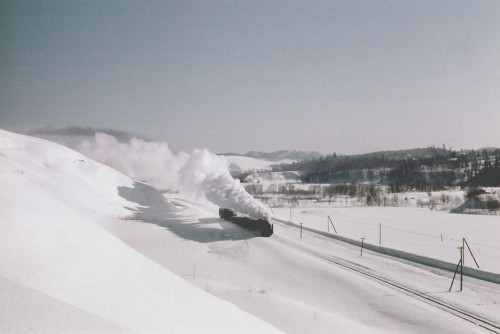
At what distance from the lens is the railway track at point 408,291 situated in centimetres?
1302

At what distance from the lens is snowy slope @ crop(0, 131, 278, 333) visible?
5832 mm

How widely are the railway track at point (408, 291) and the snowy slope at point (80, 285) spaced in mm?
9604

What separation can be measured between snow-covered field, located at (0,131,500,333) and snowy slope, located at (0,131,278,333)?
27 mm

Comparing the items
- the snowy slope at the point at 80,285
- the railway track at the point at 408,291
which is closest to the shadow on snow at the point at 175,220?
the railway track at the point at 408,291

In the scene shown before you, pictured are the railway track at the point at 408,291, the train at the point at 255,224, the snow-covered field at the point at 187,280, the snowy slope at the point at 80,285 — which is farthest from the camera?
the train at the point at 255,224

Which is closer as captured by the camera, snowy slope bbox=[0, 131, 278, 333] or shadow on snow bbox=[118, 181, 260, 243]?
snowy slope bbox=[0, 131, 278, 333]

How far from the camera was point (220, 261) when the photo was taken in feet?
75.6

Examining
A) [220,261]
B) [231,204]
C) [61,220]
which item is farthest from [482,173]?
[61,220]

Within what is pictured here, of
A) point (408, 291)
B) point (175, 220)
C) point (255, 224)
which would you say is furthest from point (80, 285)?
point (175, 220)

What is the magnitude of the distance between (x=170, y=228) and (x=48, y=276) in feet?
88.4

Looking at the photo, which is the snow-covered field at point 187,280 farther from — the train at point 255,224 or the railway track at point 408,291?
the train at point 255,224

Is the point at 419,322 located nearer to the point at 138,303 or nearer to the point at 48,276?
the point at 138,303

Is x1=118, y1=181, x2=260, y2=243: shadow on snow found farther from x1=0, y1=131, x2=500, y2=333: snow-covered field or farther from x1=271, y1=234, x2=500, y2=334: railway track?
x1=271, y1=234, x2=500, y2=334: railway track

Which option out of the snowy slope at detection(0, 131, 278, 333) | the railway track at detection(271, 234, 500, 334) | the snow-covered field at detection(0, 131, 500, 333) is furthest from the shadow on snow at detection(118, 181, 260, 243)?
the snowy slope at detection(0, 131, 278, 333)
